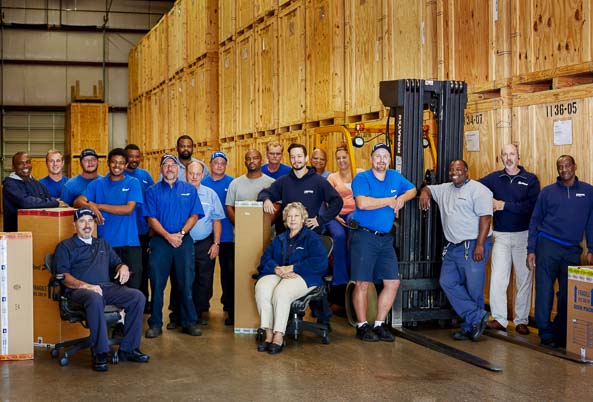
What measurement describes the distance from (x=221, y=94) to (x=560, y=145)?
9625mm

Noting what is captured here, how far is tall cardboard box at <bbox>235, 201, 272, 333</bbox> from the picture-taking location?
8398 millimetres

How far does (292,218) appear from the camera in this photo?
778 centimetres

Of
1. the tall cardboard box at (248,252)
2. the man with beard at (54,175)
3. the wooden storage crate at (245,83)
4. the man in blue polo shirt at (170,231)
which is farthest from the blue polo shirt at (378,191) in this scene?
the wooden storage crate at (245,83)

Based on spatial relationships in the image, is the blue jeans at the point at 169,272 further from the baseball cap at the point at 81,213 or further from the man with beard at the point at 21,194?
the baseball cap at the point at 81,213

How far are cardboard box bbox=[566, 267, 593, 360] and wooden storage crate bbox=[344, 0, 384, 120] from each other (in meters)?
3.84

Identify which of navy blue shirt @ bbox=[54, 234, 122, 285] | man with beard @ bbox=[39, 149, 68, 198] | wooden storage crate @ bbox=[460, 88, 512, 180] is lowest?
navy blue shirt @ bbox=[54, 234, 122, 285]

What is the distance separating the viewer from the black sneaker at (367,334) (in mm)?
7876

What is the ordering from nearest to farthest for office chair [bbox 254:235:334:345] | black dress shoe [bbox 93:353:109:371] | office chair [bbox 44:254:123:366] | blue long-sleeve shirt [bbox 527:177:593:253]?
1. black dress shoe [bbox 93:353:109:371]
2. office chair [bbox 44:254:123:366]
3. blue long-sleeve shirt [bbox 527:177:593:253]
4. office chair [bbox 254:235:334:345]

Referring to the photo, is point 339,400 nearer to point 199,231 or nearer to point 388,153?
point 388,153

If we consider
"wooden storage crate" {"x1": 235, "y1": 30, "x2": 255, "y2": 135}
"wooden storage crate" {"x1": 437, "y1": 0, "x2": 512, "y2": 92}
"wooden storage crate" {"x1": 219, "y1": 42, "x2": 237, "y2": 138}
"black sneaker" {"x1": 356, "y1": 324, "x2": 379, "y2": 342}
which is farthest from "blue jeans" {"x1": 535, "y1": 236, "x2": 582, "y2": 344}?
"wooden storage crate" {"x1": 219, "y1": 42, "x2": 237, "y2": 138}

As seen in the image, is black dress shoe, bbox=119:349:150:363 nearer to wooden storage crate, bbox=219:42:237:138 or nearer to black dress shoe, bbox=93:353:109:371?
black dress shoe, bbox=93:353:109:371

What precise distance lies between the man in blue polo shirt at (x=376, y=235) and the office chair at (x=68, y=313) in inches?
90.2

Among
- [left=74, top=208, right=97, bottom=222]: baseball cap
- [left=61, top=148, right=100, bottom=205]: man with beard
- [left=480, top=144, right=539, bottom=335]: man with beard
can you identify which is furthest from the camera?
[left=61, top=148, right=100, bottom=205]: man with beard

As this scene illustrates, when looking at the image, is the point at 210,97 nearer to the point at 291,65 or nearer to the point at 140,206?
the point at 291,65
